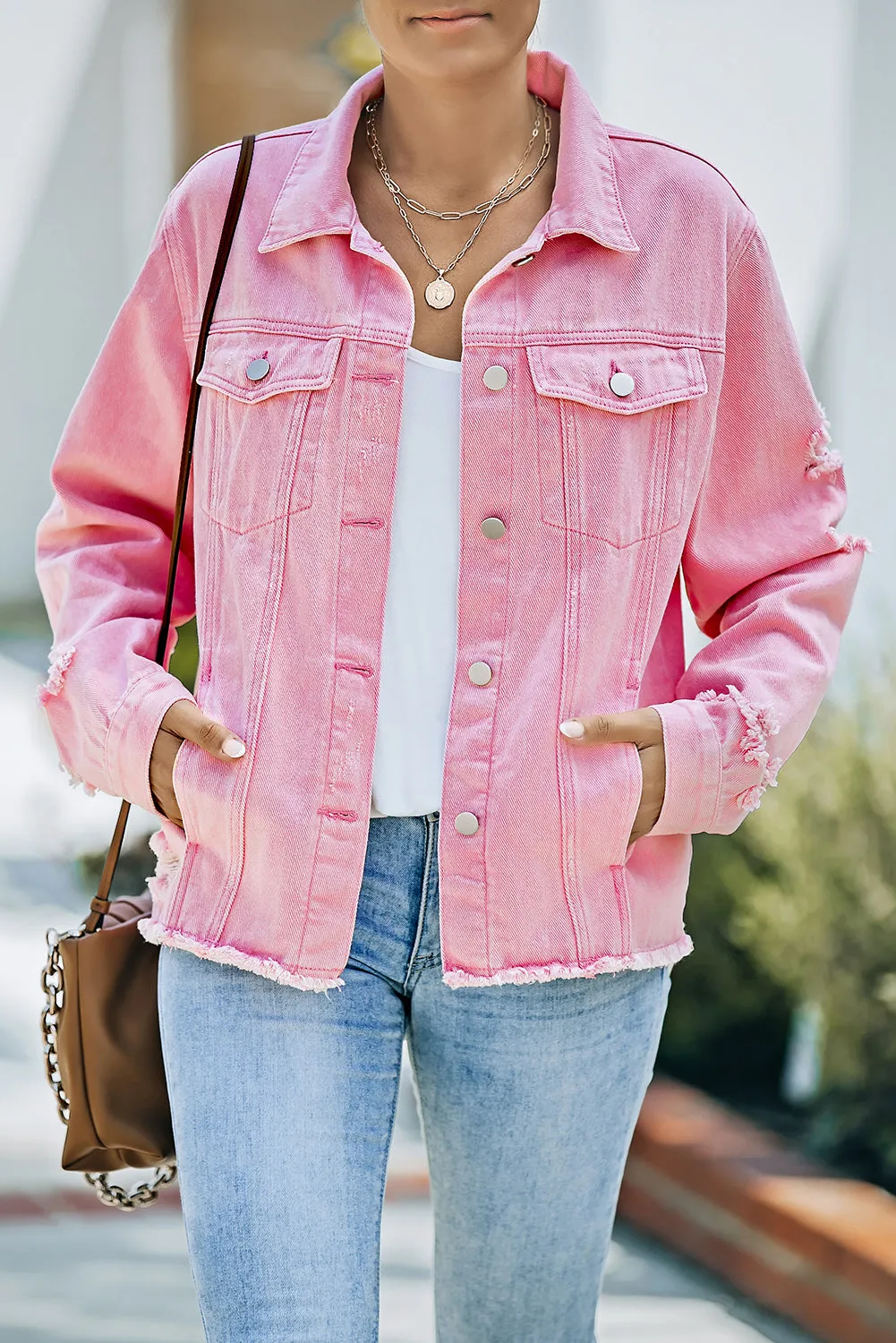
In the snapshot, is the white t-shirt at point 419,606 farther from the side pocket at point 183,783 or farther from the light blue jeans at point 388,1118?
the side pocket at point 183,783

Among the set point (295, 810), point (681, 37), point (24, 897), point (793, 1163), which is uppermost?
point (681, 37)

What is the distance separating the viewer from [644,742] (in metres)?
1.83

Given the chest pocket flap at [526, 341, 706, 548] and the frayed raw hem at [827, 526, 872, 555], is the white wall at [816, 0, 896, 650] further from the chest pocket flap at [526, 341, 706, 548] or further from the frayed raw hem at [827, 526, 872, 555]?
the chest pocket flap at [526, 341, 706, 548]

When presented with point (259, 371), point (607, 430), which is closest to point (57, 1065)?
point (259, 371)

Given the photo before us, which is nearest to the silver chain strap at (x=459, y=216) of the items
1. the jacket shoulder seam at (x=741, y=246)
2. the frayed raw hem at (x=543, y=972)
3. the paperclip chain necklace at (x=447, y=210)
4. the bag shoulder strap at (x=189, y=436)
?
the paperclip chain necklace at (x=447, y=210)

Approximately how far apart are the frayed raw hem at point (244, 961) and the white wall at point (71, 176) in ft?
18.0

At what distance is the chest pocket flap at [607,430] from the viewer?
1.78 meters

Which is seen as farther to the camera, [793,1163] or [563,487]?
[793,1163]

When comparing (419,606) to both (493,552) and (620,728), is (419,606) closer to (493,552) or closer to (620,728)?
(493,552)

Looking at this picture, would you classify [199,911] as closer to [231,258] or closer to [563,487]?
[563,487]

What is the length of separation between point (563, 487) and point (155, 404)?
51 centimetres

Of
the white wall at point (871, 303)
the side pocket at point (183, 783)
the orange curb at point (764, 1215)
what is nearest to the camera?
the side pocket at point (183, 783)

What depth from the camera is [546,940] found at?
70.8 inches

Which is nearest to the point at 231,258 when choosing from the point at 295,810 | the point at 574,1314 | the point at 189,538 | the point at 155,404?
the point at 155,404
